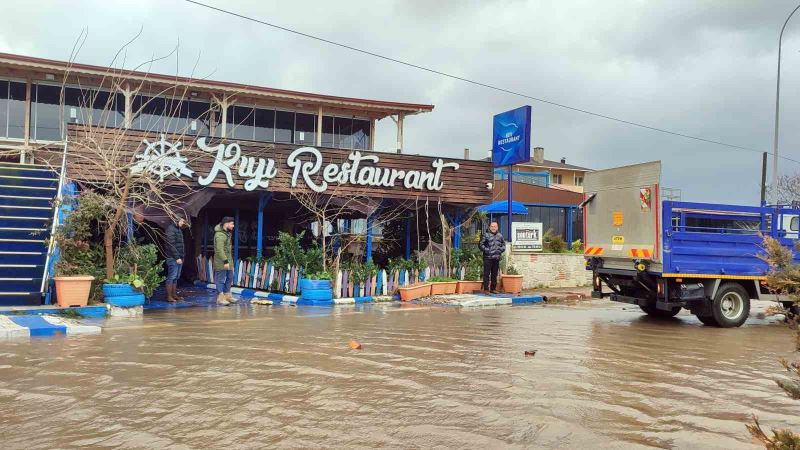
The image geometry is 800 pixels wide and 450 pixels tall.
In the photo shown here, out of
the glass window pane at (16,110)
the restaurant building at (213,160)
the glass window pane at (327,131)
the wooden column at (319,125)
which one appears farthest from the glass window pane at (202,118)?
the glass window pane at (16,110)

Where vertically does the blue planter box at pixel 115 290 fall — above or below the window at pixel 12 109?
below

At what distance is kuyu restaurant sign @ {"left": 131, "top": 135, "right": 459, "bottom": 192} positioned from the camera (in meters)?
A: 13.4

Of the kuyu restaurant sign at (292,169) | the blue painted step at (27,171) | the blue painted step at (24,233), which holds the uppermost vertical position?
the kuyu restaurant sign at (292,169)

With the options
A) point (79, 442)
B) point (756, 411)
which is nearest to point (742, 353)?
point (756, 411)

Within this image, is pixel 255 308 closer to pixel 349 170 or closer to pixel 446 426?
pixel 349 170

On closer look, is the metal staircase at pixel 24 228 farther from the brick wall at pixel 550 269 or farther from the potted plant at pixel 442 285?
the brick wall at pixel 550 269

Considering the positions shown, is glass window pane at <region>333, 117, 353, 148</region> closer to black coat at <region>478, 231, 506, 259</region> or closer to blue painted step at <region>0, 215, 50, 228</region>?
black coat at <region>478, 231, 506, 259</region>

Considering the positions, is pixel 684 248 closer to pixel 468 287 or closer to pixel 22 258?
pixel 468 287

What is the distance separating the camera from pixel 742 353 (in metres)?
8.45

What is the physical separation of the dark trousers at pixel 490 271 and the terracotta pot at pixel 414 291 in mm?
1631

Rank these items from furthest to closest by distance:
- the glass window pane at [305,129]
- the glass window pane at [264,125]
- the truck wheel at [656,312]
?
the glass window pane at [305,129], the glass window pane at [264,125], the truck wheel at [656,312]

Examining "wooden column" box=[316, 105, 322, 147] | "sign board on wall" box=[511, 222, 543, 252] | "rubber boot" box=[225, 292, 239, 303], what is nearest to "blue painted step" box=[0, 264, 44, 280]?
"rubber boot" box=[225, 292, 239, 303]

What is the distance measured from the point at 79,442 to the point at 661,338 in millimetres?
8603

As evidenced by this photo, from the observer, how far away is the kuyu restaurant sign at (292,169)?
13367 millimetres
